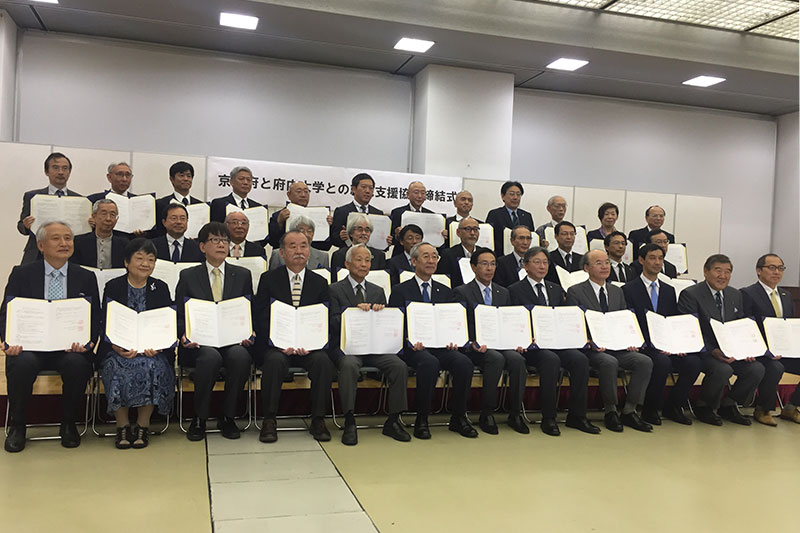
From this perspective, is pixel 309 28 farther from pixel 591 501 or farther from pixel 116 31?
pixel 591 501

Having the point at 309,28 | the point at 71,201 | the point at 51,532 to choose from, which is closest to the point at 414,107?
the point at 309,28

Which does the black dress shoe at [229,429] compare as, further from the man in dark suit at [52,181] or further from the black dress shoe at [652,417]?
the black dress shoe at [652,417]

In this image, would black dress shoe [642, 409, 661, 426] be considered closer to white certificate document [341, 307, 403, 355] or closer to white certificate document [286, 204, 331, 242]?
white certificate document [341, 307, 403, 355]

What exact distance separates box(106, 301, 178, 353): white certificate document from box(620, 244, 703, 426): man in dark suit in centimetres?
387

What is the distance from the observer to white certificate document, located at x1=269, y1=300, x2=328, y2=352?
4.54 metres

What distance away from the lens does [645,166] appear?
1155cm

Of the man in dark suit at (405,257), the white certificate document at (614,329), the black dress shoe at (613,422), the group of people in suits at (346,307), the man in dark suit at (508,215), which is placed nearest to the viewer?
the group of people in suits at (346,307)

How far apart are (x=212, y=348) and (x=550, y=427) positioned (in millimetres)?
2633

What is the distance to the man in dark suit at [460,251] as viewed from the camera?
616 centimetres

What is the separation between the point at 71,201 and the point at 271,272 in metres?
1.94

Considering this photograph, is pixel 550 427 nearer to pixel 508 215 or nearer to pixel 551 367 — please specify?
pixel 551 367

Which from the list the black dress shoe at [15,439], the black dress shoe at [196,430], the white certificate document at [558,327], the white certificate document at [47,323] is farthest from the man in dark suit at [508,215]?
the black dress shoe at [15,439]

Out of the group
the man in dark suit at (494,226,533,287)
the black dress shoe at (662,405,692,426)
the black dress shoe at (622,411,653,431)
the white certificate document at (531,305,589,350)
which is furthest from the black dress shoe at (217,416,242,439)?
the black dress shoe at (662,405,692,426)

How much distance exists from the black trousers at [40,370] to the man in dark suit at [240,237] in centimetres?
161
